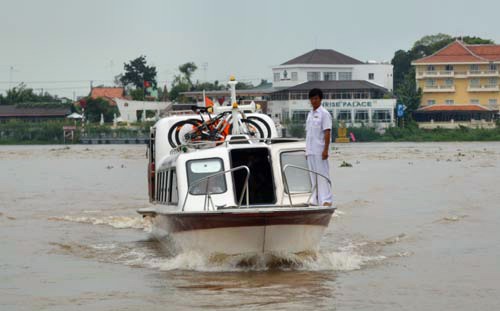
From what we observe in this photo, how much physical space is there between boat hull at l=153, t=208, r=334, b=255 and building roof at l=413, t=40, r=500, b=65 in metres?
89.7

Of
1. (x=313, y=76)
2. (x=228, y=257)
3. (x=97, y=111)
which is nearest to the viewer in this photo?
(x=228, y=257)

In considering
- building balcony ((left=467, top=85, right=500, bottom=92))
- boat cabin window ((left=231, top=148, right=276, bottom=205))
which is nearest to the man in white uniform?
boat cabin window ((left=231, top=148, right=276, bottom=205))

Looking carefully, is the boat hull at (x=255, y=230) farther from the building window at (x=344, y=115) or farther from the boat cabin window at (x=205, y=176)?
the building window at (x=344, y=115)

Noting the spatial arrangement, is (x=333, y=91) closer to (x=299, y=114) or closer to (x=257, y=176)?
(x=299, y=114)

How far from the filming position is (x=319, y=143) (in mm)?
16328

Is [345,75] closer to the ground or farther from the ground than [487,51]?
closer to the ground

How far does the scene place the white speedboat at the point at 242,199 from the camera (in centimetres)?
1557

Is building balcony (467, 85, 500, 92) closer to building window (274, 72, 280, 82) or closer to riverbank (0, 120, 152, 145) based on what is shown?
building window (274, 72, 280, 82)

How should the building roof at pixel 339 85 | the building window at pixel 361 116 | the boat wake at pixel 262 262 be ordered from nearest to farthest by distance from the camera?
the boat wake at pixel 262 262 < the building window at pixel 361 116 < the building roof at pixel 339 85

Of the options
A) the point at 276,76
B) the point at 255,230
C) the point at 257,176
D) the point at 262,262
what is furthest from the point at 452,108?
the point at 255,230

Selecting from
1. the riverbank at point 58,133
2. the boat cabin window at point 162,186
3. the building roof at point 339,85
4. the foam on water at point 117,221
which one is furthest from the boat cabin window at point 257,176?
the building roof at point 339,85

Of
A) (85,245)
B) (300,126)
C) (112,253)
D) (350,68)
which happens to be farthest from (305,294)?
(350,68)

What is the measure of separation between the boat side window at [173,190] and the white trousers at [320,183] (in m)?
2.15

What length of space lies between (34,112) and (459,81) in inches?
1683
